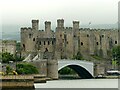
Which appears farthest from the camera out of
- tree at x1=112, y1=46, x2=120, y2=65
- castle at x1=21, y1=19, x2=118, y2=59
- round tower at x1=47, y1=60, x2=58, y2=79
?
castle at x1=21, y1=19, x2=118, y2=59

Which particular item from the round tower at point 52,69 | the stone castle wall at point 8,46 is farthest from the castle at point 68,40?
the round tower at point 52,69

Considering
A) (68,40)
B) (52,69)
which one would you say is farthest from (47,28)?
(52,69)

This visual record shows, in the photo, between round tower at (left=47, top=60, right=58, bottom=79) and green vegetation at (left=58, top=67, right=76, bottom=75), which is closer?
round tower at (left=47, top=60, right=58, bottom=79)

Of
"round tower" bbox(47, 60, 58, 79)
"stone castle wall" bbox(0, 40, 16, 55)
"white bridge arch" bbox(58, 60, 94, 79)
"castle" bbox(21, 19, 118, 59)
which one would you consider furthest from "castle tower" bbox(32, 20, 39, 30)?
"round tower" bbox(47, 60, 58, 79)

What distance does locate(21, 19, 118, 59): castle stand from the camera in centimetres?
7644

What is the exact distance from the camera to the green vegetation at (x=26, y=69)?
5304 cm

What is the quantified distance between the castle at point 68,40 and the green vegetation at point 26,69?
59.8 feet

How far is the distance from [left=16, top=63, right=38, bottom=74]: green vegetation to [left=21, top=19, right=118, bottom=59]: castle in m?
18.2

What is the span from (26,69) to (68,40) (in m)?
22.3

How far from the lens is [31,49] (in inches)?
3004

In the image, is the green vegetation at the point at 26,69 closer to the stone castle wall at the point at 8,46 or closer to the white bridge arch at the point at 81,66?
the white bridge arch at the point at 81,66

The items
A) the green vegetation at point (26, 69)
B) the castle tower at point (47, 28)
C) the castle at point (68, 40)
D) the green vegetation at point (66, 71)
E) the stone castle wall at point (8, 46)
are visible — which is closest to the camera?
the green vegetation at point (26, 69)

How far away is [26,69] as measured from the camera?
54.8 m

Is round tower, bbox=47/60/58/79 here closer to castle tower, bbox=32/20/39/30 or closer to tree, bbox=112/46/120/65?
tree, bbox=112/46/120/65
